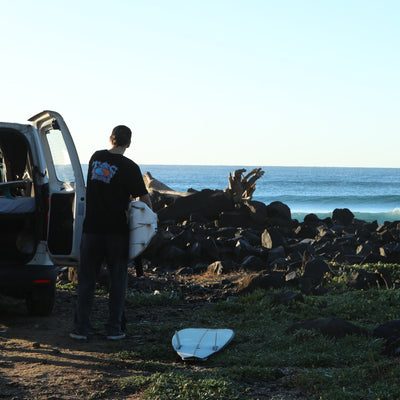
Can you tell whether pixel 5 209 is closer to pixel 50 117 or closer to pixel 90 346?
pixel 50 117

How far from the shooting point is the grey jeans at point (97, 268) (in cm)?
619

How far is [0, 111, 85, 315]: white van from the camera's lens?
6.62 meters

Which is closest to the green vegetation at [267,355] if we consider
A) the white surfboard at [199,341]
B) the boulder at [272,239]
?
the white surfboard at [199,341]

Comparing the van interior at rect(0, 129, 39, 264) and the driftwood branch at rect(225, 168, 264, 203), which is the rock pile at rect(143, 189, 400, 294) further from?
the van interior at rect(0, 129, 39, 264)

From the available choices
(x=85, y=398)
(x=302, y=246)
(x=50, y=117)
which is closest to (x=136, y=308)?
(x=50, y=117)

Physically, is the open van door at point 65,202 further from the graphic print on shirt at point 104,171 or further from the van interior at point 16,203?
the graphic print on shirt at point 104,171

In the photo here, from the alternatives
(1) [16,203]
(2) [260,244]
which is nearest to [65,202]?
(1) [16,203]

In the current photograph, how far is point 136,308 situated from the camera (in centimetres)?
814

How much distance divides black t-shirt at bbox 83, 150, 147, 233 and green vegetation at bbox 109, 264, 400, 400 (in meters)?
1.28

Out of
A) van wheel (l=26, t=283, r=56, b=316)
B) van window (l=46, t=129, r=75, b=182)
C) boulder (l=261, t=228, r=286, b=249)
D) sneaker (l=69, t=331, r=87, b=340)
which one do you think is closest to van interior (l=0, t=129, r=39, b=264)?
van window (l=46, t=129, r=75, b=182)

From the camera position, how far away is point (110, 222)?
20.1ft

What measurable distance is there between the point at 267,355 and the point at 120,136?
256 centimetres

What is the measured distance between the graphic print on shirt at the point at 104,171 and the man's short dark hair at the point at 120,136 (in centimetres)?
23

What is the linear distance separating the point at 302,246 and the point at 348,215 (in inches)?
349
